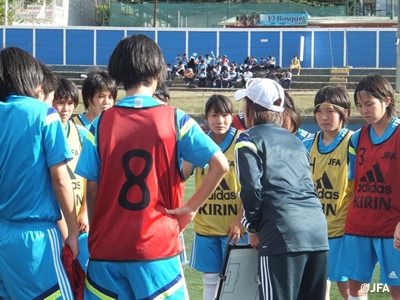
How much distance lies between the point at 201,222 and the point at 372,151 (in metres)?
1.60

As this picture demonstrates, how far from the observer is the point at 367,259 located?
534 cm

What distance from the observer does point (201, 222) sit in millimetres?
5914

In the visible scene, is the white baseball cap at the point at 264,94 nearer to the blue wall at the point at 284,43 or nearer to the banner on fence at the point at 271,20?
the blue wall at the point at 284,43

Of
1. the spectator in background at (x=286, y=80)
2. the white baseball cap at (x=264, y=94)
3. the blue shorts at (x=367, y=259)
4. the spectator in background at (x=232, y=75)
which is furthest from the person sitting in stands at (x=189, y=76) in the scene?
the white baseball cap at (x=264, y=94)

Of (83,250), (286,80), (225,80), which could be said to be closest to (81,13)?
(225,80)

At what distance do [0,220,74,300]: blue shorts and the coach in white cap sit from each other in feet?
3.75

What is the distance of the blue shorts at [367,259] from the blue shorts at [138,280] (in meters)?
2.28

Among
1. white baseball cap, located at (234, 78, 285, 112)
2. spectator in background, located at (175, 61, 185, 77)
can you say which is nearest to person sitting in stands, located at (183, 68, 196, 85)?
spectator in background, located at (175, 61, 185, 77)

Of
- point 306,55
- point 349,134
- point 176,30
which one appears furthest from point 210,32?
point 349,134

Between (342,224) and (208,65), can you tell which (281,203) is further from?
(208,65)

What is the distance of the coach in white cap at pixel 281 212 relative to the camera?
12.9 ft

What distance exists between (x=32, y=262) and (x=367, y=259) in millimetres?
2814

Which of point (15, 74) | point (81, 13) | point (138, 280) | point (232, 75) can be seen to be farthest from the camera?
point (81, 13)

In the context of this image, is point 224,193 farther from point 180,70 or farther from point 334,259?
point 180,70
